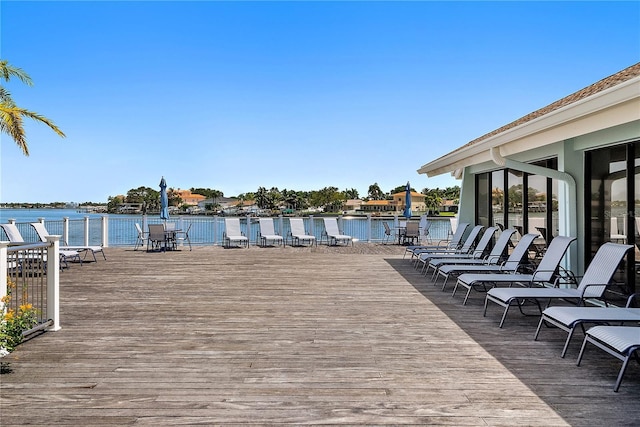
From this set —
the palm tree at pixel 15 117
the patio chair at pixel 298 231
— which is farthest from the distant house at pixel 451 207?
the palm tree at pixel 15 117

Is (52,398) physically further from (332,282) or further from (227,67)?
(227,67)

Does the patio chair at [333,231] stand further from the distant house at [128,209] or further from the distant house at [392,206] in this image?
the distant house at [392,206]

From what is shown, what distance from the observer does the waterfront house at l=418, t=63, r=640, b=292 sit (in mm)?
4594

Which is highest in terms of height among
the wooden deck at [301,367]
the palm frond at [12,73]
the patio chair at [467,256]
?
the palm frond at [12,73]

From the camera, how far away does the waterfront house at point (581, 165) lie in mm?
4594

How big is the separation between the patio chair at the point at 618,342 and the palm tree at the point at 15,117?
1051 centimetres

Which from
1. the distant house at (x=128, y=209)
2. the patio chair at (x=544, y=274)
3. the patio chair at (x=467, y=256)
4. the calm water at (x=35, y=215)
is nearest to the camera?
the patio chair at (x=544, y=274)

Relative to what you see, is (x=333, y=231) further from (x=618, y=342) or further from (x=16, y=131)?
(x=618, y=342)

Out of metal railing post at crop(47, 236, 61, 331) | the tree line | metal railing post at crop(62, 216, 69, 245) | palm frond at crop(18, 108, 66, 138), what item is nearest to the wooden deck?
metal railing post at crop(47, 236, 61, 331)

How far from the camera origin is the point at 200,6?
13.6 meters

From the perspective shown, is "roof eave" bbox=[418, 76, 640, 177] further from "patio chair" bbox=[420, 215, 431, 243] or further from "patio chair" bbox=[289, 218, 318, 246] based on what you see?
"patio chair" bbox=[289, 218, 318, 246]

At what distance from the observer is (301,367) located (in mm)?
3557

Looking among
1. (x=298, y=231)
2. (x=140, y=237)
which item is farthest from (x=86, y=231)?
(x=298, y=231)

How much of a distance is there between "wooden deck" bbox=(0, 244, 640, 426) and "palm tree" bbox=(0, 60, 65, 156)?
565cm
